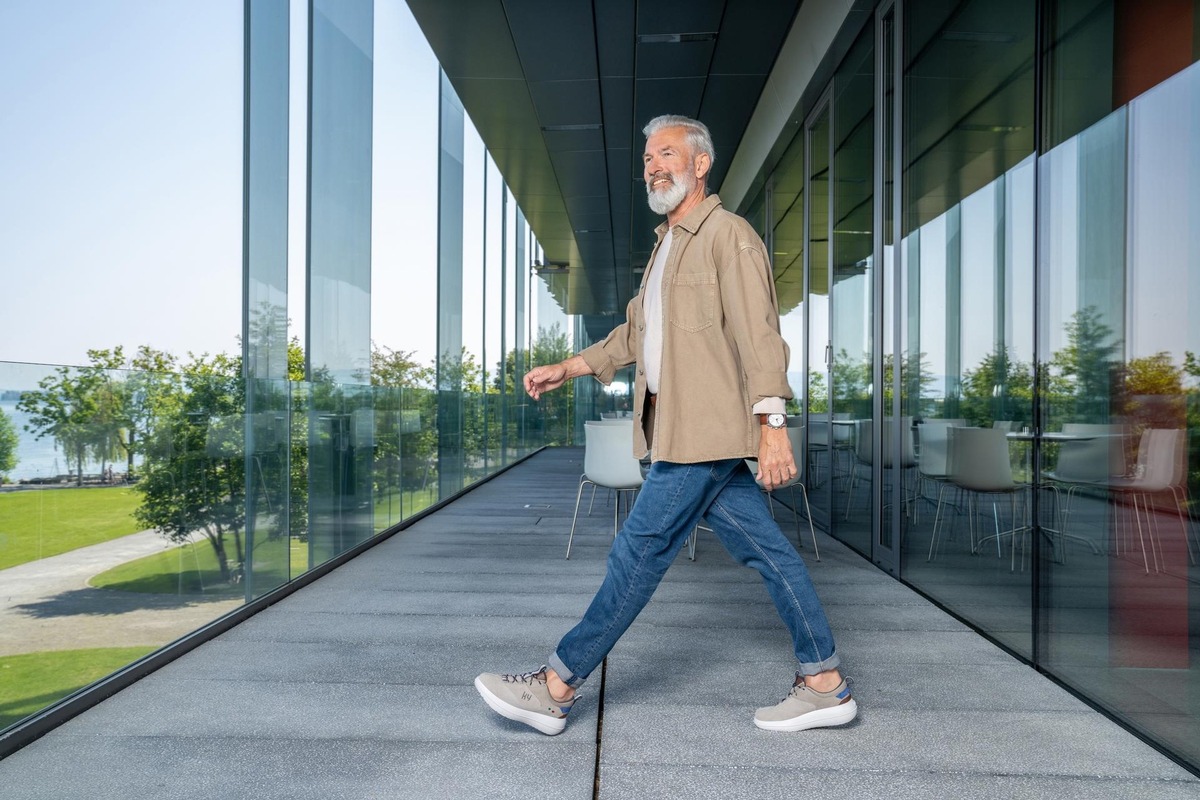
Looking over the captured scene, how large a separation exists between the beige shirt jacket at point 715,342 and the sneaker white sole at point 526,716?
724 millimetres

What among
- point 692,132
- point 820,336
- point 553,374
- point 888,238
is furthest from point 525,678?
point 820,336

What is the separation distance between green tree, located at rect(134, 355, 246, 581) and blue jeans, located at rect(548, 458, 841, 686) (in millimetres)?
1398

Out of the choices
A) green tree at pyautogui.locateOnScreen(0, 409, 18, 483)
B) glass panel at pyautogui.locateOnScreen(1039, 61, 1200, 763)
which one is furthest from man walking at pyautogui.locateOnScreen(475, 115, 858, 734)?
green tree at pyautogui.locateOnScreen(0, 409, 18, 483)

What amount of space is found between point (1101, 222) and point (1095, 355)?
371mm

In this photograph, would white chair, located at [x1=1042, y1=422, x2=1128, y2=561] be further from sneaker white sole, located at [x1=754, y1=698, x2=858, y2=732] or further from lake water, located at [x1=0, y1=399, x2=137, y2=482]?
lake water, located at [x1=0, y1=399, x2=137, y2=482]

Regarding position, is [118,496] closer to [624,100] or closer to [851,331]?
[851,331]

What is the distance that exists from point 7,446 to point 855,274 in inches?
157

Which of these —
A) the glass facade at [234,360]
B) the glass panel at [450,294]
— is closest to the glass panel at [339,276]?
the glass facade at [234,360]

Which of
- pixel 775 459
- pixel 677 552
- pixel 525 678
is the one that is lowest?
pixel 525 678

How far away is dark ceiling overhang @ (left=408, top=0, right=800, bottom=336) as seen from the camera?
5023 mm

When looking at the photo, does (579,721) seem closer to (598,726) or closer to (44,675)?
(598,726)

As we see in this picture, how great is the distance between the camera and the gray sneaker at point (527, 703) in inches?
A: 77.4

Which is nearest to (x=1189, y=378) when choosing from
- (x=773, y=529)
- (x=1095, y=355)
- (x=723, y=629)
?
(x=1095, y=355)

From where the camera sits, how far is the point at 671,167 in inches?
84.2
